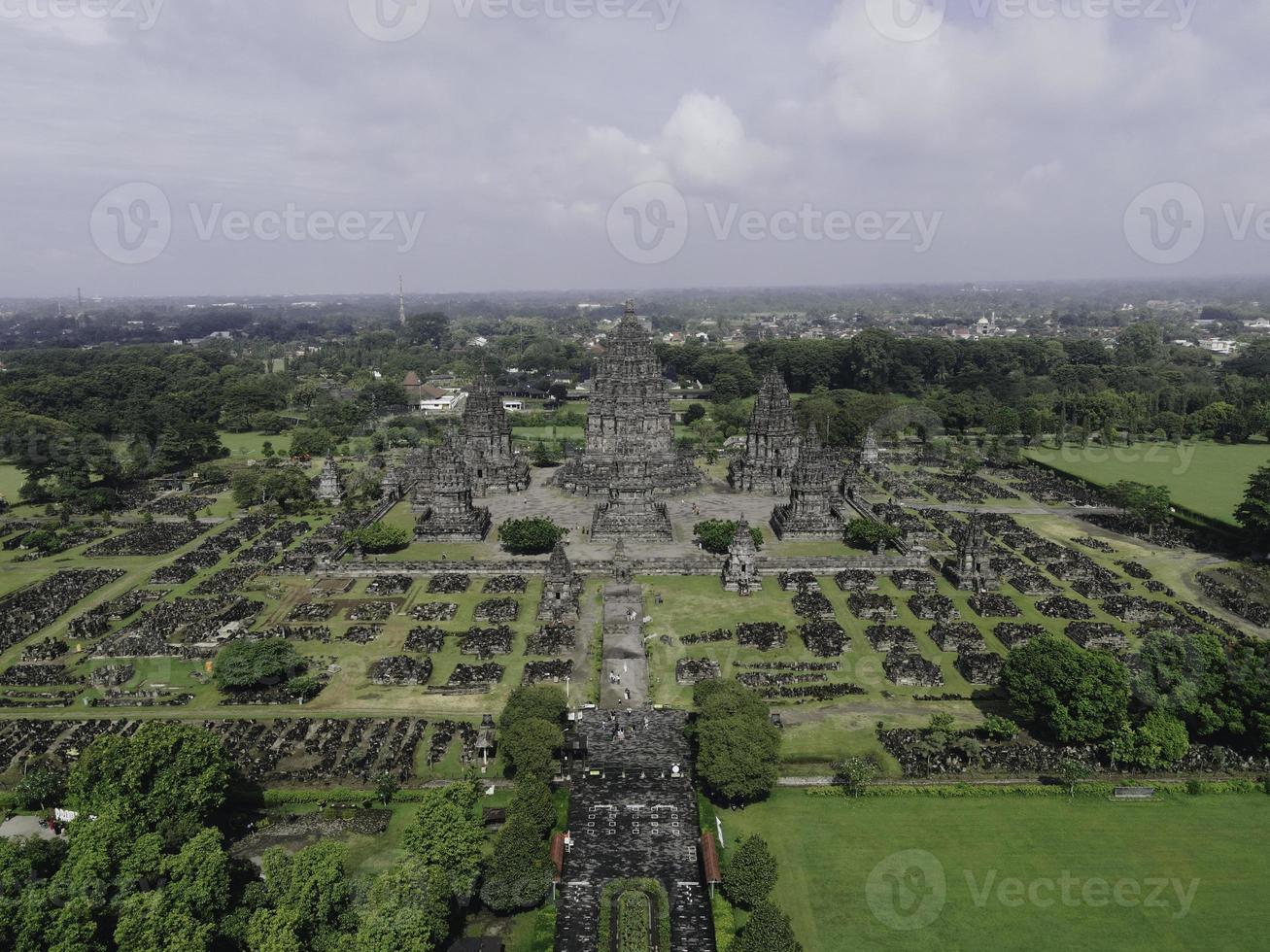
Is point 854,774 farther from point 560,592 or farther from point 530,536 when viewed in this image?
point 530,536

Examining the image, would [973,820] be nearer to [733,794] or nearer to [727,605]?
[733,794]

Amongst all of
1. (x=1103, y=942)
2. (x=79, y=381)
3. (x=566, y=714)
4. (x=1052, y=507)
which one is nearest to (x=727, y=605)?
(x=566, y=714)

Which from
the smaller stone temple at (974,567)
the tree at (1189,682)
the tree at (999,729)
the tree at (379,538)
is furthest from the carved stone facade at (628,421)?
the tree at (1189,682)

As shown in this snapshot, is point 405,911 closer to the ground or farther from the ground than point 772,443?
closer to the ground

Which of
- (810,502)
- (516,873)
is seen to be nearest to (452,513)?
(810,502)

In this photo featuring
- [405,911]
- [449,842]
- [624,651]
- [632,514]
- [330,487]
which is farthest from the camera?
[330,487]

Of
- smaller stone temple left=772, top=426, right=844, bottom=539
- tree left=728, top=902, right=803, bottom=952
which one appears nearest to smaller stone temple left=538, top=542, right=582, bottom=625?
smaller stone temple left=772, top=426, right=844, bottom=539
